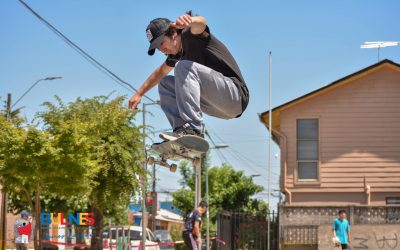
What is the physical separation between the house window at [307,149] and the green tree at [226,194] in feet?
63.1

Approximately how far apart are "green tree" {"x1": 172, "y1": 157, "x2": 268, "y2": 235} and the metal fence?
19.8m

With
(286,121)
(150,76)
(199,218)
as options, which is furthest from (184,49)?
(286,121)

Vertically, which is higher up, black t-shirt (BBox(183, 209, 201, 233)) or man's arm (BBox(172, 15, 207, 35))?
man's arm (BBox(172, 15, 207, 35))

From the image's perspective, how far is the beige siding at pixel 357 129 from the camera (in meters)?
28.3

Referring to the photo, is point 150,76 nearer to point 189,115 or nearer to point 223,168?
point 189,115

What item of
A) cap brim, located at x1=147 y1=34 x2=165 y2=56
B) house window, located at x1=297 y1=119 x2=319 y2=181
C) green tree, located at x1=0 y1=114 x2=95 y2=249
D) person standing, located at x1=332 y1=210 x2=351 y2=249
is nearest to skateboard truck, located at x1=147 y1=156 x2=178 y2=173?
cap brim, located at x1=147 y1=34 x2=165 y2=56

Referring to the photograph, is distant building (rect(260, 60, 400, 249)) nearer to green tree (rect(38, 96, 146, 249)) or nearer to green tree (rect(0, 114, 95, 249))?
green tree (rect(38, 96, 146, 249))

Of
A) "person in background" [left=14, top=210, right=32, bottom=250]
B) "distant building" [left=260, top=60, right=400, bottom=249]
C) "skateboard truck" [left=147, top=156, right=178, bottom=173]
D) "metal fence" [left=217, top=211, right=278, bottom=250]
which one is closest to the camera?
"skateboard truck" [left=147, top=156, right=178, bottom=173]

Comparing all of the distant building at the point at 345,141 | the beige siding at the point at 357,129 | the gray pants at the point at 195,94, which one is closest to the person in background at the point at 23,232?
the distant building at the point at 345,141

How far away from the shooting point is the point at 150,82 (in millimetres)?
7137

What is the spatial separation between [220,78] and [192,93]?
0.30 metres

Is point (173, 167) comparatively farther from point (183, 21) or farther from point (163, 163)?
point (183, 21)

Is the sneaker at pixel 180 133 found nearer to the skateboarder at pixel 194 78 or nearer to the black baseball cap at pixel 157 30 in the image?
the skateboarder at pixel 194 78

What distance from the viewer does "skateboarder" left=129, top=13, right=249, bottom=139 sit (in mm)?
6223
